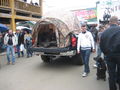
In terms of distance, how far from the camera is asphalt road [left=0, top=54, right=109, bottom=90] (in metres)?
6.21

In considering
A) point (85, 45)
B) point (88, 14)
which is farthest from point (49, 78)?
point (88, 14)

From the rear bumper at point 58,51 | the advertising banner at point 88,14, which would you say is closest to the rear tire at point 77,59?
the rear bumper at point 58,51

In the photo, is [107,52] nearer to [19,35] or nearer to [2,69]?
[2,69]

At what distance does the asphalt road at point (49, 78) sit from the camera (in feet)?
20.4

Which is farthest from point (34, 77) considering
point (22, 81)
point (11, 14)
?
point (11, 14)

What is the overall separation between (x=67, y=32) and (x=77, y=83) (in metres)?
2.52

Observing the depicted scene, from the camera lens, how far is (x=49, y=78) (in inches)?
283

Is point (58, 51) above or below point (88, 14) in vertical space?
below

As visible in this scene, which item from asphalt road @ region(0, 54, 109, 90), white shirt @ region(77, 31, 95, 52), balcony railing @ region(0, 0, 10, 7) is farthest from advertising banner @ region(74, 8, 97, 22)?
white shirt @ region(77, 31, 95, 52)

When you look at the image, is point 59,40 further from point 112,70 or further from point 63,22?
point 112,70

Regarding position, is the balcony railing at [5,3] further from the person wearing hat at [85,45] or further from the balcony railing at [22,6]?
the person wearing hat at [85,45]

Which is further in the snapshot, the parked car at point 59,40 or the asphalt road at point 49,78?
the parked car at point 59,40

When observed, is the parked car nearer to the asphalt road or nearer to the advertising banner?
the asphalt road

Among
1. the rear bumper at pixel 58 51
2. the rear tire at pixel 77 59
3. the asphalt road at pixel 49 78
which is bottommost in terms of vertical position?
the asphalt road at pixel 49 78
